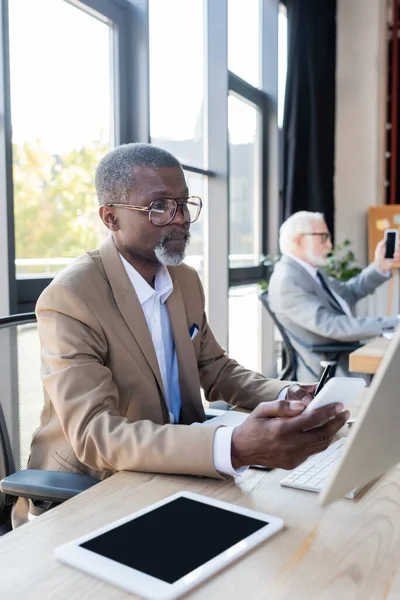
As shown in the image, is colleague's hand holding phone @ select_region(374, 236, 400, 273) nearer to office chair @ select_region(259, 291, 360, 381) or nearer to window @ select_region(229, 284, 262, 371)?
office chair @ select_region(259, 291, 360, 381)

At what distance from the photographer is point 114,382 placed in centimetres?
137

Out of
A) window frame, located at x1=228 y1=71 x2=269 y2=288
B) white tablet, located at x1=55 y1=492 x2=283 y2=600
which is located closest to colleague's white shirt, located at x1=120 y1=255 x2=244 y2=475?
white tablet, located at x1=55 y1=492 x2=283 y2=600

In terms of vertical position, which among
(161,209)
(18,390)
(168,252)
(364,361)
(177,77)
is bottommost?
(364,361)

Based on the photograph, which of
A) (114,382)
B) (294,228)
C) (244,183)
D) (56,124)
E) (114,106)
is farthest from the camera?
(244,183)

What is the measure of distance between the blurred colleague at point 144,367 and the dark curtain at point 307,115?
317 centimetres

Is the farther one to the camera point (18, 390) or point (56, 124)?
point (56, 124)

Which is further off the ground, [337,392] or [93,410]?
[337,392]

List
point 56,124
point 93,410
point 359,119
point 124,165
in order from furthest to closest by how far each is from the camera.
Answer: point 359,119, point 56,124, point 124,165, point 93,410

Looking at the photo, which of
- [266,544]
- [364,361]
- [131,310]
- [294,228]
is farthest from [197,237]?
[266,544]

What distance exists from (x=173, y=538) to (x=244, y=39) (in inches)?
166

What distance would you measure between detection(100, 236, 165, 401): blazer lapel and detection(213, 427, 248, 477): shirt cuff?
0.37 m

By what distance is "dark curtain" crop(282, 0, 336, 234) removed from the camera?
4.67 meters

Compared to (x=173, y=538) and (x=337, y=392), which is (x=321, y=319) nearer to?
(x=337, y=392)

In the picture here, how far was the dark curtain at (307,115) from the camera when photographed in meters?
4.67
